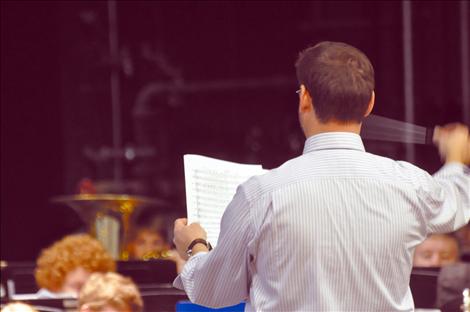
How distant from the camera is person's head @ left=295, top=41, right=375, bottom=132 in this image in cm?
261

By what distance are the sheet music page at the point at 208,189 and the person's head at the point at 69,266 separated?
2.40 metres

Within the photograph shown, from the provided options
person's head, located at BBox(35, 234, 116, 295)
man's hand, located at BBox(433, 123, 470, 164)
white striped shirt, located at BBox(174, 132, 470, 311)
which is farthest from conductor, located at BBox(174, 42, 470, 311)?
person's head, located at BBox(35, 234, 116, 295)

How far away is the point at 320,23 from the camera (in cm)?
1026

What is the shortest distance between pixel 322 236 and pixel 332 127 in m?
0.26

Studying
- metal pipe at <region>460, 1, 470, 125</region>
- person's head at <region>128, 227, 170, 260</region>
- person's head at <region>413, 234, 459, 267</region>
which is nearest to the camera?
person's head at <region>413, 234, 459, 267</region>

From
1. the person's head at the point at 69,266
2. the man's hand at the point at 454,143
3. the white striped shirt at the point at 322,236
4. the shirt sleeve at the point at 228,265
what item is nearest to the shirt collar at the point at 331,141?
the white striped shirt at the point at 322,236

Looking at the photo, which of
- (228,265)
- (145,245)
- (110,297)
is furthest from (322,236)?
(145,245)

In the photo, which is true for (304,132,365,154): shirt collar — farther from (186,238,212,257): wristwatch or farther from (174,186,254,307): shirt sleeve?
(186,238,212,257): wristwatch

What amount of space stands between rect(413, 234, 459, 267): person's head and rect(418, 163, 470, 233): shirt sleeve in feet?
11.6

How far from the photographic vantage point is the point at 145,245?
25.0ft

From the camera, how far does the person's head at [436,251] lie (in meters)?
6.31

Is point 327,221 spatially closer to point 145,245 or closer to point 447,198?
point 447,198

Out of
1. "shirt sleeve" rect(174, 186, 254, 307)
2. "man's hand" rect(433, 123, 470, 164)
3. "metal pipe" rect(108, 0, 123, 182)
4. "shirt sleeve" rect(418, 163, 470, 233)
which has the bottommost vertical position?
"shirt sleeve" rect(174, 186, 254, 307)

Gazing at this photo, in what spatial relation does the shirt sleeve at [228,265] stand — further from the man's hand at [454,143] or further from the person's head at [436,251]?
the person's head at [436,251]
